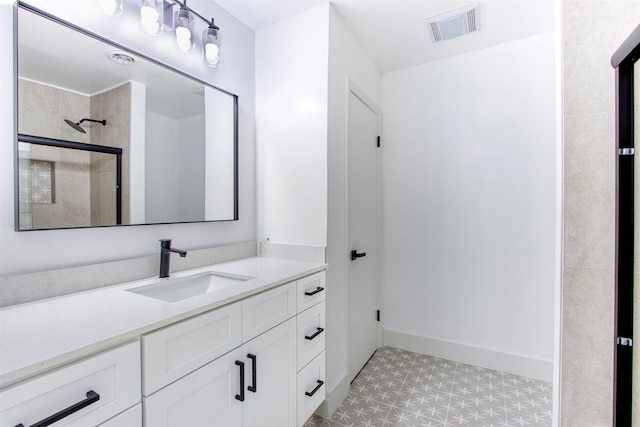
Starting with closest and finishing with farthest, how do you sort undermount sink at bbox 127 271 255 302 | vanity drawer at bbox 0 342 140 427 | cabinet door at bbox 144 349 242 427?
vanity drawer at bbox 0 342 140 427, cabinet door at bbox 144 349 242 427, undermount sink at bbox 127 271 255 302

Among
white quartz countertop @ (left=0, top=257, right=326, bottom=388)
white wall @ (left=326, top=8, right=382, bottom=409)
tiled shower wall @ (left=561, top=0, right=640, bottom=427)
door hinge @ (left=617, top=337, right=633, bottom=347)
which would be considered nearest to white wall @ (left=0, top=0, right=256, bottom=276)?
white quartz countertop @ (left=0, top=257, right=326, bottom=388)

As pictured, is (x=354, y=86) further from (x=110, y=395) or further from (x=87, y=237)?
(x=110, y=395)

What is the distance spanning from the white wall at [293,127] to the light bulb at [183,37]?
0.57 metres

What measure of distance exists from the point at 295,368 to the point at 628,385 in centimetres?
123

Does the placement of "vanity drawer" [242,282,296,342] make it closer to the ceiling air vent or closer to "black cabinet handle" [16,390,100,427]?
"black cabinet handle" [16,390,100,427]

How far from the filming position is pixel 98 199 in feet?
4.15

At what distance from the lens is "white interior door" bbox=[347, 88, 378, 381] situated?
7.07ft

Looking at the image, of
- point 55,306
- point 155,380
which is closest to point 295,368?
point 155,380

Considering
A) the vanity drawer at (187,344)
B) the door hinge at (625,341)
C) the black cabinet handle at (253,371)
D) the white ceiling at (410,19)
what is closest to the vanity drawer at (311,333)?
the black cabinet handle at (253,371)

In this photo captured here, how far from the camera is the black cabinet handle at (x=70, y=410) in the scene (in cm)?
66

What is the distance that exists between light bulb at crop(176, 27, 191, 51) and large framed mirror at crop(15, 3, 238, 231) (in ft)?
0.44

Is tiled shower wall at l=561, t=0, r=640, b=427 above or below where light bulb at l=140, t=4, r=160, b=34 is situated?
below

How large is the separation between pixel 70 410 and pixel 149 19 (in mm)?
1518

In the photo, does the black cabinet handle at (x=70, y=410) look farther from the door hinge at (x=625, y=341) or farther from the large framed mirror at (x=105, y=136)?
the door hinge at (x=625, y=341)
